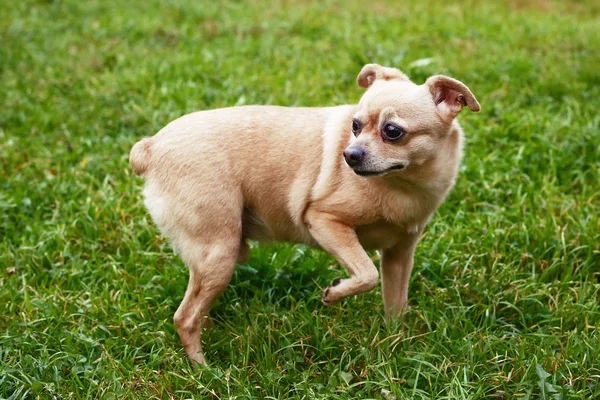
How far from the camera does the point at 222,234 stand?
3.89 meters

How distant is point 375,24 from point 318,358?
6924mm

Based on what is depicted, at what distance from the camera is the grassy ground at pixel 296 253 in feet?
12.1

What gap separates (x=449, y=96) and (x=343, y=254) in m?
1.04

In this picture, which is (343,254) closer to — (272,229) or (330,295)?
(330,295)

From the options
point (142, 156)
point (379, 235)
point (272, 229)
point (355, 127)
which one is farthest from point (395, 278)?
point (142, 156)

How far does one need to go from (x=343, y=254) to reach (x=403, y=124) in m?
0.78

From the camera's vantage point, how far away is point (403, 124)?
3.57 meters

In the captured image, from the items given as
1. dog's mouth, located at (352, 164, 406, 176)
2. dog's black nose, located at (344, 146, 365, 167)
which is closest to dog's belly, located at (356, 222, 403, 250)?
dog's mouth, located at (352, 164, 406, 176)

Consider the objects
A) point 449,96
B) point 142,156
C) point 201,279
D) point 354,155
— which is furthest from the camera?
point 142,156

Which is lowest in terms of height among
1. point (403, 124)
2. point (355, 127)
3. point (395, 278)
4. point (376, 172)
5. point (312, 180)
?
point (395, 278)

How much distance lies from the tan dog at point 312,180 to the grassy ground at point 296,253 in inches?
13.6

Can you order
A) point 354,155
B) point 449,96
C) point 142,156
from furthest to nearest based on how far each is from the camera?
point 142,156 → point 449,96 → point 354,155

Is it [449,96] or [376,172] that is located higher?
[449,96]

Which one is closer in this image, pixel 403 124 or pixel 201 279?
pixel 403 124
